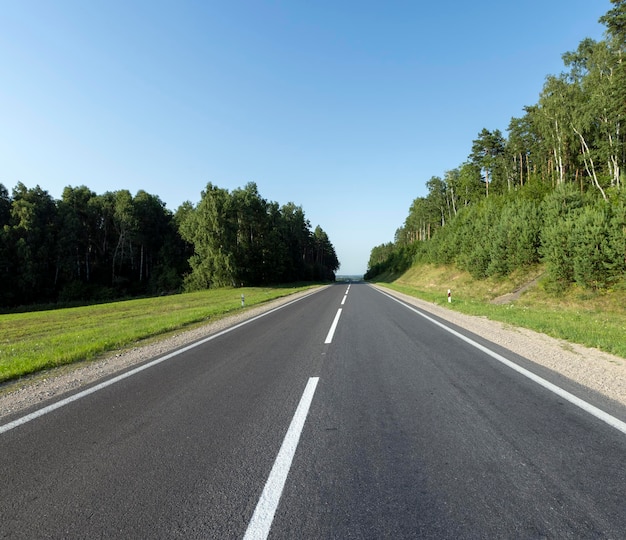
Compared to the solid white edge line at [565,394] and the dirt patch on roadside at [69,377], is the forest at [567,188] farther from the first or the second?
the dirt patch on roadside at [69,377]

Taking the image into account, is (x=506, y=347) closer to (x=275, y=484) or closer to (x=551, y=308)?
(x=275, y=484)

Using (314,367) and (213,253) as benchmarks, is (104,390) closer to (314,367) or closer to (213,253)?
(314,367)

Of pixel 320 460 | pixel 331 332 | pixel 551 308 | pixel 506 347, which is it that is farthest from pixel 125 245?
pixel 320 460

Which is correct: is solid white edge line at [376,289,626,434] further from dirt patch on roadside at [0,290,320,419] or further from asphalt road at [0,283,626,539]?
dirt patch on roadside at [0,290,320,419]

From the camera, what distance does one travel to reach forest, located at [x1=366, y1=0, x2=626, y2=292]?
53.0 feet

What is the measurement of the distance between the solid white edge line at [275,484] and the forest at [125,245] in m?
42.0

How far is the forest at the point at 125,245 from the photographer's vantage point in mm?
40906

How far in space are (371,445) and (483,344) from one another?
5.69m

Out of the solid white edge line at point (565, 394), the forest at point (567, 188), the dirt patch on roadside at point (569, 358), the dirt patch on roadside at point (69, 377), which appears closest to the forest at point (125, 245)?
the forest at point (567, 188)

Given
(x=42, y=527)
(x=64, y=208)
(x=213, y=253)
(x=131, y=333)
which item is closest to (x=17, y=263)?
(x=64, y=208)

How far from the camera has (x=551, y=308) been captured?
661 inches

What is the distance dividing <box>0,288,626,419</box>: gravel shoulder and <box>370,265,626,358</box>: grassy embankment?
0.65 metres

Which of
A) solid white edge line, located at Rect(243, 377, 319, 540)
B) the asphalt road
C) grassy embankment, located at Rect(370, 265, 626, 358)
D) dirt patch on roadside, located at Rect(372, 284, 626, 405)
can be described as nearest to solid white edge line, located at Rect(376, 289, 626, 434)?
the asphalt road

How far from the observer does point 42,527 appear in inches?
89.9
